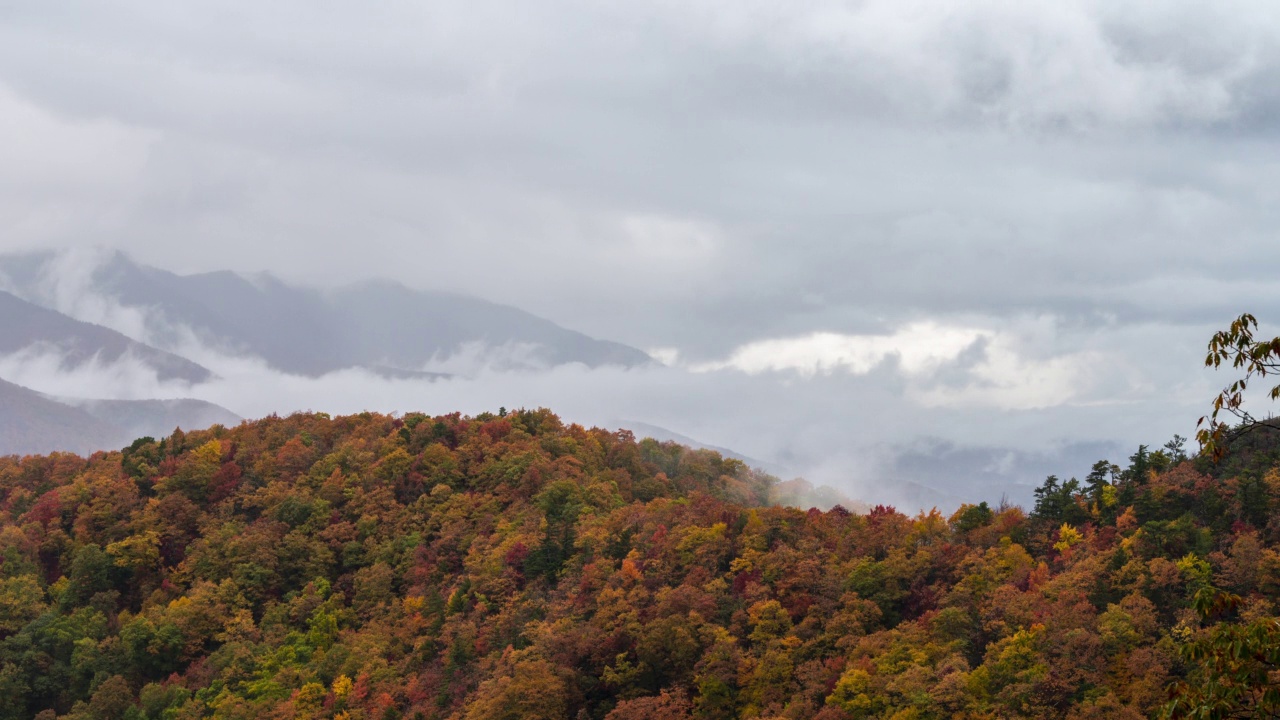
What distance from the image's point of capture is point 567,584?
81.9 metres

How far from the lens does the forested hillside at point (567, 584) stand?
54781 millimetres

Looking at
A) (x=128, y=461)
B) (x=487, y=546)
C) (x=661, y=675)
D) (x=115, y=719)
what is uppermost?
(x=128, y=461)

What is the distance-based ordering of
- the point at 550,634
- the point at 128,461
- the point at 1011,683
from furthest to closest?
1. the point at 128,461
2. the point at 550,634
3. the point at 1011,683

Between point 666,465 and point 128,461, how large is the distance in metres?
63.5

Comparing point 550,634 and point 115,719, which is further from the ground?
point 550,634

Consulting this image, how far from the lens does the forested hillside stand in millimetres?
54781

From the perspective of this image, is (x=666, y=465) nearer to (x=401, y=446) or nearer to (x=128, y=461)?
(x=401, y=446)

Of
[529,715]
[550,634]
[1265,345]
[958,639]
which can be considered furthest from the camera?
[550,634]

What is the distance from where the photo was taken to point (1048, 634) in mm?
54062

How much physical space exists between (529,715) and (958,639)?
2710 centimetres

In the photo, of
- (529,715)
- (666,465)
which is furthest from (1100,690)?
(666,465)

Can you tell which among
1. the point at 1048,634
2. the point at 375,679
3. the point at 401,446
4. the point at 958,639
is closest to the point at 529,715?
the point at 375,679

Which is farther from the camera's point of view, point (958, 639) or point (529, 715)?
point (529, 715)

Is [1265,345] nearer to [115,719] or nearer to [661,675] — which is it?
[661,675]
